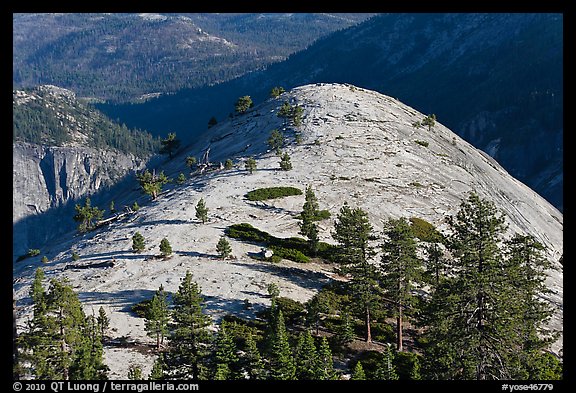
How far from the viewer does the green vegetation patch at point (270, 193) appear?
207 feet

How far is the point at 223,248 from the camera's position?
4609 centimetres

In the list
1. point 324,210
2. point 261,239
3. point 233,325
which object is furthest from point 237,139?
point 233,325

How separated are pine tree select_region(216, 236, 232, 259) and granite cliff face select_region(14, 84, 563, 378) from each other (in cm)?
89

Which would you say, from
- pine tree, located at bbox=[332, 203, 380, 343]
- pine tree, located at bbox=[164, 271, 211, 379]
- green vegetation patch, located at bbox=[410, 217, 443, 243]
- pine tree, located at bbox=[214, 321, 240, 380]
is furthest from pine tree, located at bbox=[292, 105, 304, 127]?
pine tree, located at bbox=[214, 321, 240, 380]

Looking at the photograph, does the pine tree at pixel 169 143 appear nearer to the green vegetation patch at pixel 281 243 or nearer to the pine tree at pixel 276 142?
the pine tree at pixel 276 142

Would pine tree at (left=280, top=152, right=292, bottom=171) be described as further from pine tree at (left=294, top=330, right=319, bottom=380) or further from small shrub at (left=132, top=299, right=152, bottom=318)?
pine tree at (left=294, top=330, right=319, bottom=380)

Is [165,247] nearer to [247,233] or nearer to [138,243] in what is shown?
[138,243]

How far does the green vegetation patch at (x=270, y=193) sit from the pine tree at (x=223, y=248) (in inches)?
663

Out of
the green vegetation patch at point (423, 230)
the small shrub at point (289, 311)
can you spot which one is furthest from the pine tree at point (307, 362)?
the green vegetation patch at point (423, 230)

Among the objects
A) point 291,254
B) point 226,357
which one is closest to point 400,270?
point 291,254

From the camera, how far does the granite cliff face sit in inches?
1649

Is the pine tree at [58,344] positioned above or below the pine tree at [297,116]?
below
